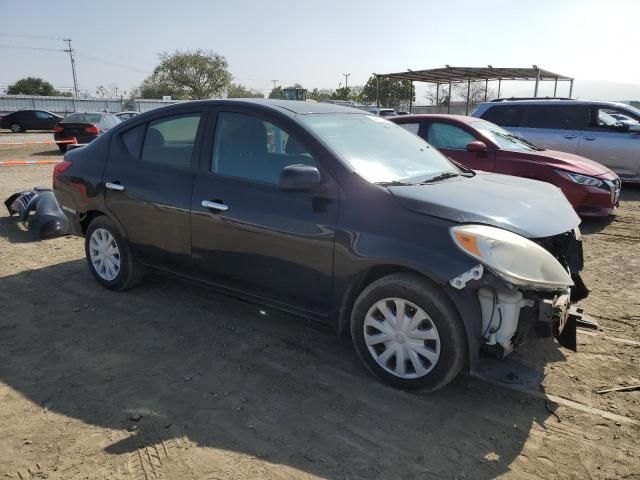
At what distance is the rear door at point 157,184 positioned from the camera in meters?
3.91

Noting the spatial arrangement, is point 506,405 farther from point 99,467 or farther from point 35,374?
point 35,374

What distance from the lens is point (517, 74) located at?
2509 centimetres

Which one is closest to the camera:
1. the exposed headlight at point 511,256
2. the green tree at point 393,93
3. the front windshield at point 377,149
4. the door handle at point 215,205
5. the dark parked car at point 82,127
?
the exposed headlight at point 511,256

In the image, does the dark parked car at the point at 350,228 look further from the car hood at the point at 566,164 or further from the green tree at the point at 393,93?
the green tree at the point at 393,93

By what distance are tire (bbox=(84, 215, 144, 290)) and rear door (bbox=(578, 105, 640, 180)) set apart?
877cm

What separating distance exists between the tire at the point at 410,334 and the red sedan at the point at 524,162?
4.49 metres

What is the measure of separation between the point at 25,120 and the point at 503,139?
31.4m

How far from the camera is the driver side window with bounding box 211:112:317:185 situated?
3.45 meters

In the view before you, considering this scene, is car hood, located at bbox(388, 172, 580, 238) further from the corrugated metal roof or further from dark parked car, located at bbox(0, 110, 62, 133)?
dark parked car, located at bbox(0, 110, 62, 133)

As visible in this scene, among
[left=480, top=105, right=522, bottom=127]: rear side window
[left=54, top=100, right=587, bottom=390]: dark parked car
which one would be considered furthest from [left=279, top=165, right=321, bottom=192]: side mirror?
[left=480, top=105, right=522, bottom=127]: rear side window

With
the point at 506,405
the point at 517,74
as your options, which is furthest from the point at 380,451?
the point at 517,74

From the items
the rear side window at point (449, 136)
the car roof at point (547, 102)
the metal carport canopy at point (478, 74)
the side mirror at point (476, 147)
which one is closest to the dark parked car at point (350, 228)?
the side mirror at point (476, 147)

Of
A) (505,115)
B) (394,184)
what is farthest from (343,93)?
(394,184)

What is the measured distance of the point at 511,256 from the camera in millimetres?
2689
